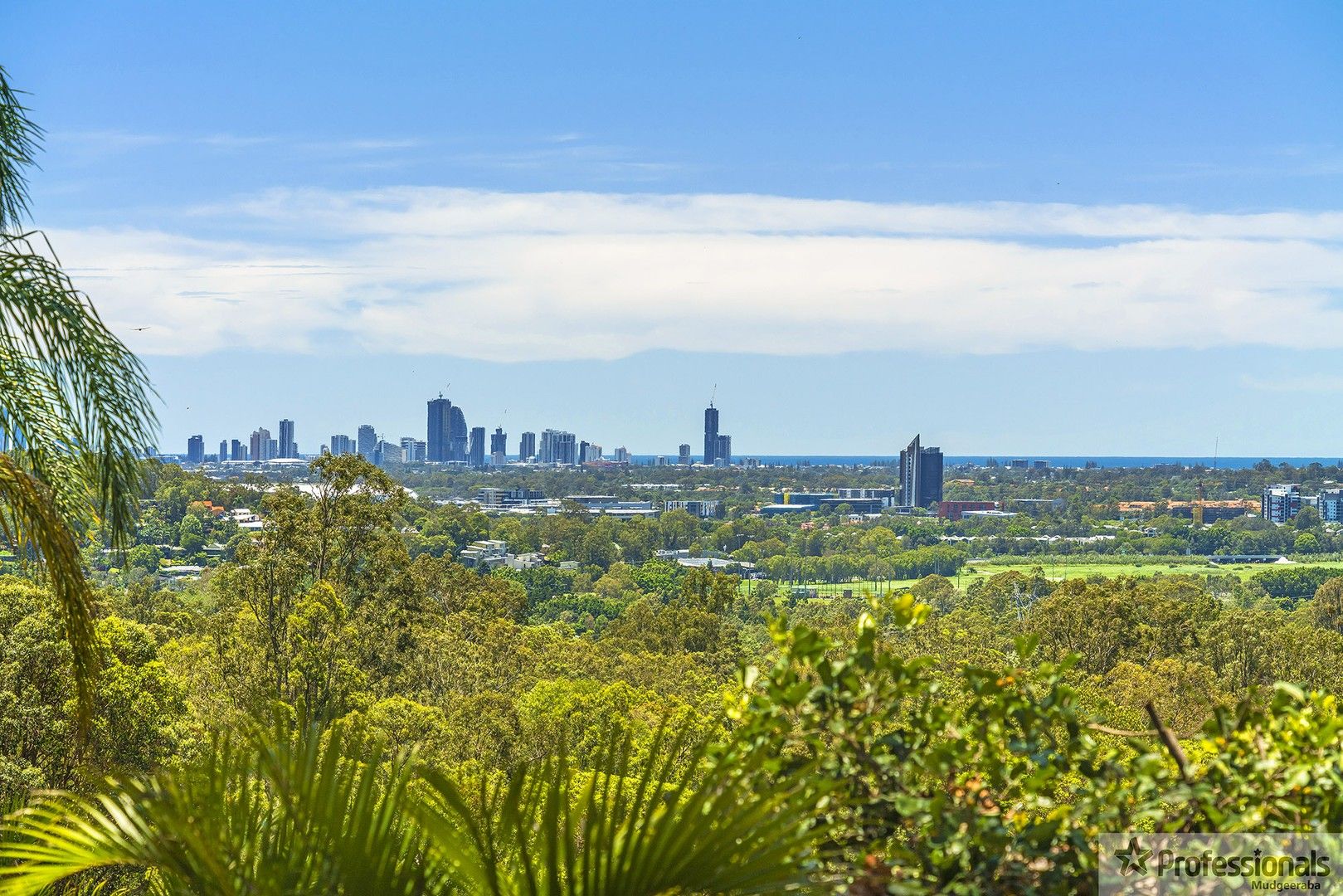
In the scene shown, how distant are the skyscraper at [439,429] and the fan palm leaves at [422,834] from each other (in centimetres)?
15325

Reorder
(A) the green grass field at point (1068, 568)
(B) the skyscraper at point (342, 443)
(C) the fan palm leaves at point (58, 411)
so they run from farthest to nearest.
→ 1. (B) the skyscraper at point (342, 443)
2. (A) the green grass field at point (1068, 568)
3. (C) the fan palm leaves at point (58, 411)

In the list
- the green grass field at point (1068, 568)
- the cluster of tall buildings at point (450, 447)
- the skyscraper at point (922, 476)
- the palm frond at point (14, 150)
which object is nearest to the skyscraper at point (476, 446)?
the cluster of tall buildings at point (450, 447)

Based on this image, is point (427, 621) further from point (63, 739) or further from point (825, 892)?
point (825, 892)

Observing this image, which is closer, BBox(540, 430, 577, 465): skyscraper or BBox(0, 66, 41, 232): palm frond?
BBox(0, 66, 41, 232): palm frond

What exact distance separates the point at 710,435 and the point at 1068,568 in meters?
107

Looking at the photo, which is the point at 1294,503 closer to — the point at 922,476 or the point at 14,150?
the point at 922,476

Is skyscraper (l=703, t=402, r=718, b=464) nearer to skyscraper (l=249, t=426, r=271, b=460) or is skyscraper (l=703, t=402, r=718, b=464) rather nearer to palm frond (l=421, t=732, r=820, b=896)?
skyscraper (l=249, t=426, r=271, b=460)

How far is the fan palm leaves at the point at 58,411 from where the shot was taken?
3.76m

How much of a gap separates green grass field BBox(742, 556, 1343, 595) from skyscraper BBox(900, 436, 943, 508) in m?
42.1

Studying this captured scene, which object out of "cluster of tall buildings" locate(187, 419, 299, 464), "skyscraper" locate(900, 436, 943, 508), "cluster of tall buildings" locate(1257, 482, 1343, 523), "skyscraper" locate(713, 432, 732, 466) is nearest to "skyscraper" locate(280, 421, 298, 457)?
"cluster of tall buildings" locate(187, 419, 299, 464)

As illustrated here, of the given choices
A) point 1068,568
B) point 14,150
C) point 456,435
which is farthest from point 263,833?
point 456,435

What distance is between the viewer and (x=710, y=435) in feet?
564

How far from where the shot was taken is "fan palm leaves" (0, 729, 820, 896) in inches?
64.2

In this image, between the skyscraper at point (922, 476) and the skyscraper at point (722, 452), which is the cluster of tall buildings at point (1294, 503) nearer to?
the skyscraper at point (922, 476)
